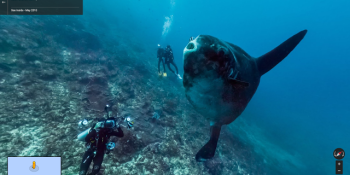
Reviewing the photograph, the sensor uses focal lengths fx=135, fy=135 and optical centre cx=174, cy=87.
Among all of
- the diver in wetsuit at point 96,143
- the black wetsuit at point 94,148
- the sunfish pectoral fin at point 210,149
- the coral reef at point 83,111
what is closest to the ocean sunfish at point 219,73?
the sunfish pectoral fin at point 210,149

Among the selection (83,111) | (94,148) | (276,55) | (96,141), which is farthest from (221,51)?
(83,111)

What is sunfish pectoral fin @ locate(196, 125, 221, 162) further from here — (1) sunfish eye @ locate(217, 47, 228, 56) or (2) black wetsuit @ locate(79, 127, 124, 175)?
(2) black wetsuit @ locate(79, 127, 124, 175)

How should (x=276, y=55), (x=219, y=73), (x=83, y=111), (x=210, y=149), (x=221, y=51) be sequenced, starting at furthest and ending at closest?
(x=83, y=111) < (x=210, y=149) < (x=276, y=55) < (x=219, y=73) < (x=221, y=51)

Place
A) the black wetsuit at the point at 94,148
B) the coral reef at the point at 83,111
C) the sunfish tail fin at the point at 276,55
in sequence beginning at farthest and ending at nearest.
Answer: the coral reef at the point at 83,111 < the black wetsuit at the point at 94,148 < the sunfish tail fin at the point at 276,55

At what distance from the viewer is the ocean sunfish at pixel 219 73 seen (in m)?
1.97

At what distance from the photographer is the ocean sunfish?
1.97 metres

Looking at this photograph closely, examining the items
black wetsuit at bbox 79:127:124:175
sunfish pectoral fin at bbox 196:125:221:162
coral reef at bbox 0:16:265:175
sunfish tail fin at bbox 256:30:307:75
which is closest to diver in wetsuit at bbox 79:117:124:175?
black wetsuit at bbox 79:127:124:175

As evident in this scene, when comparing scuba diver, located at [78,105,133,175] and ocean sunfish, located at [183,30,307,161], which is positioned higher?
ocean sunfish, located at [183,30,307,161]

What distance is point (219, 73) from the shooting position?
214 cm

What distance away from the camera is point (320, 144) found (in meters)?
25.1

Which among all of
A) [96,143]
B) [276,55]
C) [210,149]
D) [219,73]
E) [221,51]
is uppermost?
[276,55]

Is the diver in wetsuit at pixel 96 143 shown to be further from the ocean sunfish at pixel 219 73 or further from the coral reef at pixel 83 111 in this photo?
the ocean sunfish at pixel 219 73

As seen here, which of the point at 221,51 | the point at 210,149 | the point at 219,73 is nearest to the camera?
the point at 221,51

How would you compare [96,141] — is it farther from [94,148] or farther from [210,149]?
[210,149]
